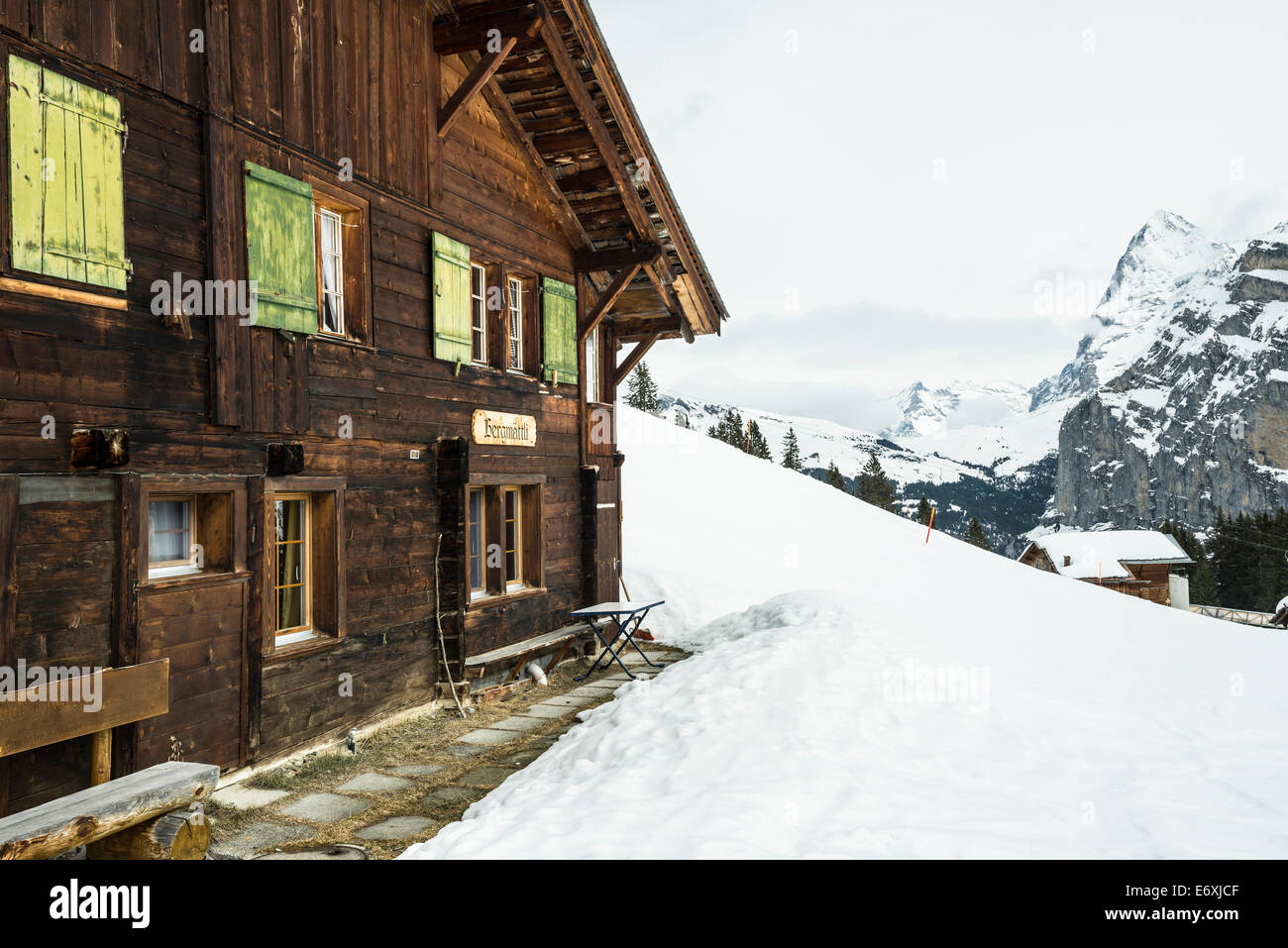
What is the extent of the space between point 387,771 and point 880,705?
15.6ft

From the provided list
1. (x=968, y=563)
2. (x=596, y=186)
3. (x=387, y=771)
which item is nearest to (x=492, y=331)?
(x=596, y=186)

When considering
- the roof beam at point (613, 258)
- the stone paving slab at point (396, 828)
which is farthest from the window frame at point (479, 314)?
the stone paving slab at point (396, 828)

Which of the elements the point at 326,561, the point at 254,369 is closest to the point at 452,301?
the point at 254,369

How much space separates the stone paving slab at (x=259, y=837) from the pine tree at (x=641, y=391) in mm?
66438

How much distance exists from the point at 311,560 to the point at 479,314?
4.38 metres

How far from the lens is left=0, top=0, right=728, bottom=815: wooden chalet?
5578 mm

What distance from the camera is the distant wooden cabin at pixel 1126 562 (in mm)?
53000

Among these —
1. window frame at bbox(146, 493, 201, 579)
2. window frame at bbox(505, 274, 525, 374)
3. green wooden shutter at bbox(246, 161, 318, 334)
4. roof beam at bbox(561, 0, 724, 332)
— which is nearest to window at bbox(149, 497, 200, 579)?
window frame at bbox(146, 493, 201, 579)

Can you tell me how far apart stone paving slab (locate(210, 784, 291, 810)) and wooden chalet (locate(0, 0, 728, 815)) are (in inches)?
9.5

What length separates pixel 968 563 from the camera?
29984 mm

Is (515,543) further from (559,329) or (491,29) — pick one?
(491,29)

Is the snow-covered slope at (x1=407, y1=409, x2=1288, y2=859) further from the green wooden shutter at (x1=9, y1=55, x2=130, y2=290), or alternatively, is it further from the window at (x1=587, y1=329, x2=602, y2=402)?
the window at (x1=587, y1=329, x2=602, y2=402)

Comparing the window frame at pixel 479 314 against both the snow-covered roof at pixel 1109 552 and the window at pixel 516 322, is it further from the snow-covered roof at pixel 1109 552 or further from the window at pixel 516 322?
the snow-covered roof at pixel 1109 552
